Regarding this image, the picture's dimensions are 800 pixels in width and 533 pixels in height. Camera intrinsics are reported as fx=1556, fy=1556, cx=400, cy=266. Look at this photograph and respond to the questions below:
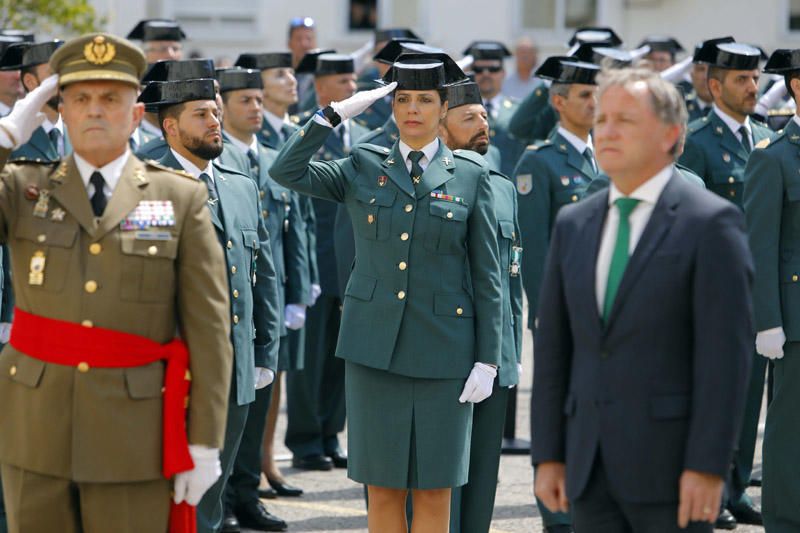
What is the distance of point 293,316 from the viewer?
28.0ft

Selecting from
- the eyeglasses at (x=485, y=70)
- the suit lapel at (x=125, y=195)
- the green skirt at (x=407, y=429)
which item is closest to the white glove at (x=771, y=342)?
the green skirt at (x=407, y=429)

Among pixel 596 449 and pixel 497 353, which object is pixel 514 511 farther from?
pixel 596 449

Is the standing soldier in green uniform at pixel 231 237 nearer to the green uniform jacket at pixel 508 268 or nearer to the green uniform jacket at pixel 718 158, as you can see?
the green uniform jacket at pixel 508 268

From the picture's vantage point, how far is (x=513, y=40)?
2416cm

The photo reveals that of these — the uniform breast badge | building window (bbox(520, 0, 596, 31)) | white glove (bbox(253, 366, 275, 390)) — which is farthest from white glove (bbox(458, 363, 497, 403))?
building window (bbox(520, 0, 596, 31))

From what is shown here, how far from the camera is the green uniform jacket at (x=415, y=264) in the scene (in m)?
6.22

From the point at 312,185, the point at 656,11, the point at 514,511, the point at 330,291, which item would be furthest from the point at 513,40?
the point at 312,185

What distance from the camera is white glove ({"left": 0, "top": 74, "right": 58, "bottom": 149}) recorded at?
4797mm

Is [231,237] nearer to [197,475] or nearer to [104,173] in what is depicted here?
[104,173]

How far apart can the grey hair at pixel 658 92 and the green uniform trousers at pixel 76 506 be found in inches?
74.0

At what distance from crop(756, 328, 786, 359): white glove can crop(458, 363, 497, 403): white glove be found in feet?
4.48

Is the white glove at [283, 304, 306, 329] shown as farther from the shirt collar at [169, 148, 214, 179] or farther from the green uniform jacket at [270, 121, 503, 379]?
the green uniform jacket at [270, 121, 503, 379]

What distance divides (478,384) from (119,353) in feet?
6.32

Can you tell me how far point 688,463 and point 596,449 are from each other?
30cm
